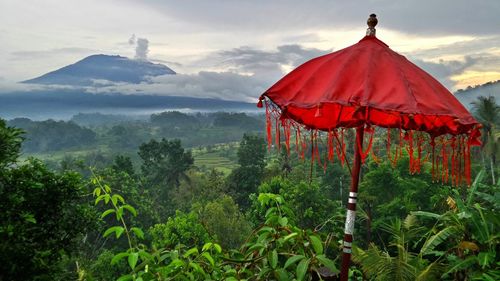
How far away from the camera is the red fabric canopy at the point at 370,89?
1.98m

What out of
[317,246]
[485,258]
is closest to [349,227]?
[317,246]

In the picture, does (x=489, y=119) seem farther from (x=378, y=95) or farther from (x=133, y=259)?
(x=133, y=259)

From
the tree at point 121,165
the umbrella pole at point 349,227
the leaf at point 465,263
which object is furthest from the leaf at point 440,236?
the tree at point 121,165

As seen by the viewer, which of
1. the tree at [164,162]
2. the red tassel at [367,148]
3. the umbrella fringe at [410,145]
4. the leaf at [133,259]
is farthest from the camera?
the tree at [164,162]

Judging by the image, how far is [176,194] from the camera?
3922 cm

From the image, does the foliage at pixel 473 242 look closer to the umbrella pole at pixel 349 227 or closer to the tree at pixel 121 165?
the umbrella pole at pixel 349 227

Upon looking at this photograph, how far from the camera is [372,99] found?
6.46 ft

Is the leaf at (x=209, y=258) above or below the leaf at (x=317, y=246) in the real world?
below

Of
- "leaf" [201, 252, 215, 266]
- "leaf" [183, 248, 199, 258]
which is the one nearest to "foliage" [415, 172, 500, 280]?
"leaf" [201, 252, 215, 266]

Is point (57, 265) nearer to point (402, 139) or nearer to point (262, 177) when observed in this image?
point (402, 139)

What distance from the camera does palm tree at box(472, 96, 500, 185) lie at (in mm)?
29750

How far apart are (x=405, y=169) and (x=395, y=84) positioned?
2257 centimetres

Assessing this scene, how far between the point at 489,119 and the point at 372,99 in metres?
35.1

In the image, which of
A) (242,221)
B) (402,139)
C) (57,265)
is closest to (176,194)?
(242,221)
